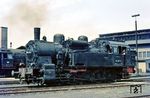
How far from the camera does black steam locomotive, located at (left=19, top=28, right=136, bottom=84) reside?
26.5 meters

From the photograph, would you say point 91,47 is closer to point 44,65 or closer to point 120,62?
point 120,62

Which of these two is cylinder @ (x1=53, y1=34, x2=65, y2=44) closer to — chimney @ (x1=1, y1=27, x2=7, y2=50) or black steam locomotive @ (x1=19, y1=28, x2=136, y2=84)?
black steam locomotive @ (x1=19, y1=28, x2=136, y2=84)

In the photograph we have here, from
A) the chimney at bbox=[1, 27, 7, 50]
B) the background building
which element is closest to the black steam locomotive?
the chimney at bbox=[1, 27, 7, 50]

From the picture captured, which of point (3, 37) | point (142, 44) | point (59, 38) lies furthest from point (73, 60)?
point (142, 44)

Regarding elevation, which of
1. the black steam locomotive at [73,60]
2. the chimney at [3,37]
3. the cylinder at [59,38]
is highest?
the chimney at [3,37]

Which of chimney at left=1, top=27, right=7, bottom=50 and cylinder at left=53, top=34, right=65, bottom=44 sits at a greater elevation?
chimney at left=1, top=27, right=7, bottom=50

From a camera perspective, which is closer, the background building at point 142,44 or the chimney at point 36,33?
the chimney at point 36,33

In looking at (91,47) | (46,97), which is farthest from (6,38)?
(46,97)

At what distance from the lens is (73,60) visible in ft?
91.4

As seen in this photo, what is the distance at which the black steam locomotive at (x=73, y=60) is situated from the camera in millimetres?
26486

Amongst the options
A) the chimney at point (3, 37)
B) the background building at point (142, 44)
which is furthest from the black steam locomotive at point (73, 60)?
the background building at point (142, 44)

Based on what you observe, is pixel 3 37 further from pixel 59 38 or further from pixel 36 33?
pixel 36 33

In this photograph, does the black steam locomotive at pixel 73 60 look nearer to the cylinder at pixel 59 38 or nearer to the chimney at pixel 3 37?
the cylinder at pixel 59 38

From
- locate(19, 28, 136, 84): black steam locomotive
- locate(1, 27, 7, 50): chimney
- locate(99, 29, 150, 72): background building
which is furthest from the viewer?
locate(99, 29, 150, 72): background building
